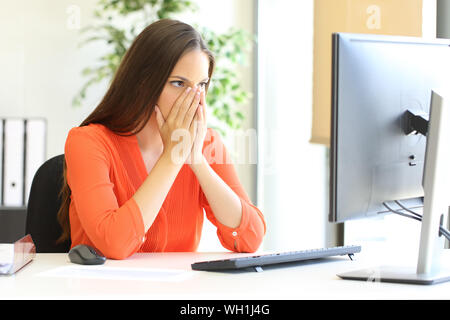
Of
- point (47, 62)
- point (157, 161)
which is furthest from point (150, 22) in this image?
point (157, 161)

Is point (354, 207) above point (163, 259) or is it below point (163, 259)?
above

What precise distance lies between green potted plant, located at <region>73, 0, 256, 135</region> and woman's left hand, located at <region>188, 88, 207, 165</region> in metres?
1.61

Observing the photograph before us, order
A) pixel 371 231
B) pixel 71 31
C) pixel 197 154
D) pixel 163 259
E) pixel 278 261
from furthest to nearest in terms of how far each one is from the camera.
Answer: pixel 71 31
pixel 371 231
pixel 197 154
pixel 163 259
pixel 278 261

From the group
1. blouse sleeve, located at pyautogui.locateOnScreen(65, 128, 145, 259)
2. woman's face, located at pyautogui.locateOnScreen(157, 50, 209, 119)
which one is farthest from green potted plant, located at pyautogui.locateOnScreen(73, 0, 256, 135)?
blouse sleeve, located at pyautogui.locateOnScreen(65, 128, 145, 259)

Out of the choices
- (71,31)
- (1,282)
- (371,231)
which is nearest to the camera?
(1,282)

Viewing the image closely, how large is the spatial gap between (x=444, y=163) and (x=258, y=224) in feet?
1.71

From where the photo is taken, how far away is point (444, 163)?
3.28ft

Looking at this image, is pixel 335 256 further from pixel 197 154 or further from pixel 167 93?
pixel 167 93

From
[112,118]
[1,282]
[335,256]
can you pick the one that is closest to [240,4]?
[112,118]

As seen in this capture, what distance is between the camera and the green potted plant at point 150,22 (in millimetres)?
3006

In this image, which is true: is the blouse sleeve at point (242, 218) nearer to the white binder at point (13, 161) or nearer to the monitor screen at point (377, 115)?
the monitor screen at point (377, 115)

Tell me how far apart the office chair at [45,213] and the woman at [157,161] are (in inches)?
1.2

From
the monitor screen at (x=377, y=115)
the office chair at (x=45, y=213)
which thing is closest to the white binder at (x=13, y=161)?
the office chair at (x=45, y=213)

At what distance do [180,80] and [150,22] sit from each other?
6.09 feet
